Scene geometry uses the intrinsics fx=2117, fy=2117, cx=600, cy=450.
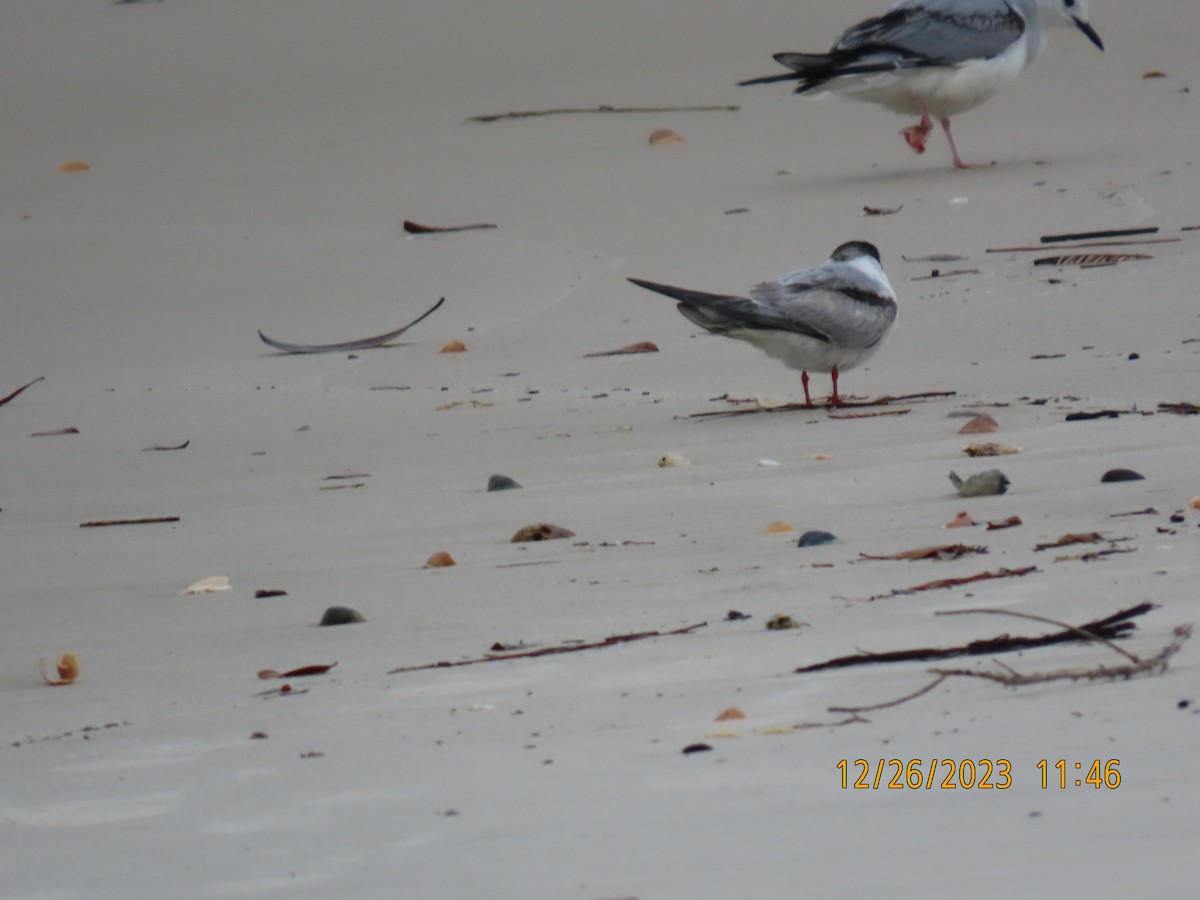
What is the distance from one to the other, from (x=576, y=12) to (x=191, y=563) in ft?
36.6

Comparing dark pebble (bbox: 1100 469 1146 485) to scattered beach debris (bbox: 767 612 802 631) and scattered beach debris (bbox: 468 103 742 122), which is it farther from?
scattered beach debris (bbox: 468 103 742 122)

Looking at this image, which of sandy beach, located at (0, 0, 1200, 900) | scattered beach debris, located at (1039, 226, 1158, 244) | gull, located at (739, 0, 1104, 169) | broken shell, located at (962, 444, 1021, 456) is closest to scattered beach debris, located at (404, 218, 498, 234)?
sandy beach, located at (0, 0, 1200, 900)

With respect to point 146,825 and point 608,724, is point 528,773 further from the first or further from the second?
point 146,825

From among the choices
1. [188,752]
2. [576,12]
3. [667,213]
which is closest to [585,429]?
[188,752]

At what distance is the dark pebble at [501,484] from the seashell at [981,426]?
1.18m

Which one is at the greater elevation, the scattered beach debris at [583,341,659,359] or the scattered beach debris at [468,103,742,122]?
the scattered beach debris at [468,103,742,122]

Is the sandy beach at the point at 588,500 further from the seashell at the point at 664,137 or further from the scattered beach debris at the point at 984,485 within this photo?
the seashell at the point at 664,137

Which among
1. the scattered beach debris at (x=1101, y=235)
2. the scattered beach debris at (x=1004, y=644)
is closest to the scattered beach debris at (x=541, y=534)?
the scattered beach debris at (x=1004, y=644)

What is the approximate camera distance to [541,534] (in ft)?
14.8

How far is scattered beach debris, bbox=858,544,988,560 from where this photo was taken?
12.6 feet

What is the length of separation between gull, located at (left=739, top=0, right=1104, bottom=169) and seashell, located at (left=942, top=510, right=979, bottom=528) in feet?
22.0

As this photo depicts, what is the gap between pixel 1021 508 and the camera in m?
4.33

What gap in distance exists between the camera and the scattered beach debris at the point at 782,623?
338cm
